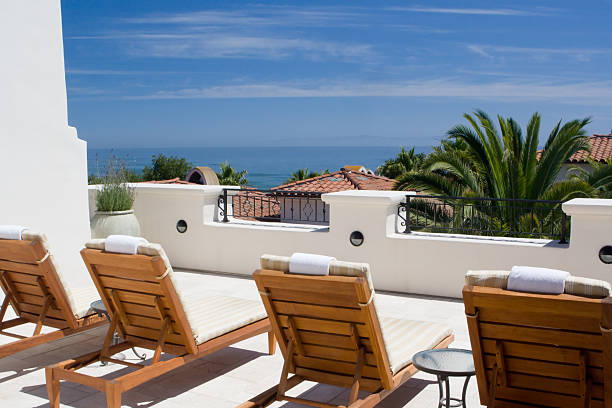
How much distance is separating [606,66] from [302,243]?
4807 inches

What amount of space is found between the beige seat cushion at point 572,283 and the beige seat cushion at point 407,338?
0.77 m

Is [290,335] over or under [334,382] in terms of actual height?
over

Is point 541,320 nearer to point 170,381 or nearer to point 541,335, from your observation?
point 541,335

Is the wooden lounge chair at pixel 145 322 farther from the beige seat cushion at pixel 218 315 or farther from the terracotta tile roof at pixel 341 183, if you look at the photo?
the terracotta tile roof at pixel 341 183

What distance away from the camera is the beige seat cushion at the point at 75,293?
4.27 m

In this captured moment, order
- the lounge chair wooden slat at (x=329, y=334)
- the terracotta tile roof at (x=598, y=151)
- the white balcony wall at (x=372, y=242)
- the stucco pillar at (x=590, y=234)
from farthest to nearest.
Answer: the terracotta tile roof at (x=598, y=151) → the white balcony wall at (x=372, y=242) → the stucco pillar at (x=590, y=234) → the lounge chair wooden slat at (x=329, y=334)

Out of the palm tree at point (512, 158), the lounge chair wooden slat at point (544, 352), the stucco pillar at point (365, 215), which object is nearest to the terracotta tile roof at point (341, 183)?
the palm tree at point (512, 158)

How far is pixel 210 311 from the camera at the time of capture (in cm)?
465

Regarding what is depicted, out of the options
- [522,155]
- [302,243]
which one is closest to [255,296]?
[302,243]

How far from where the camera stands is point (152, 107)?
4870 inches

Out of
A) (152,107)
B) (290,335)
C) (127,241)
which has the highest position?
(152,107)

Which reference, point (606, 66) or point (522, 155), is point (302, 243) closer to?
point (522, 155)

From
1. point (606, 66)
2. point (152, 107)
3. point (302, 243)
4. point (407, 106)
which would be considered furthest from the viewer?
point (407, 106)

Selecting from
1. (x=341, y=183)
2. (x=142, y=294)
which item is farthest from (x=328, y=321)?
(x=341, y=183)
